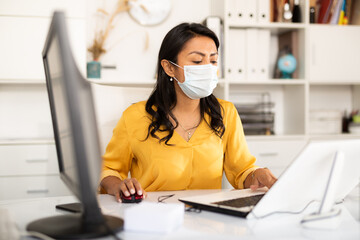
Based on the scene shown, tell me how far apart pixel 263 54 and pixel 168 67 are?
124cm

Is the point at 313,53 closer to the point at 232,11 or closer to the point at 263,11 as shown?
the point at 263,11

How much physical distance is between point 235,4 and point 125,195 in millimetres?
1980

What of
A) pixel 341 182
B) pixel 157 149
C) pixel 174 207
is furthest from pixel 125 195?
pixel 341 182

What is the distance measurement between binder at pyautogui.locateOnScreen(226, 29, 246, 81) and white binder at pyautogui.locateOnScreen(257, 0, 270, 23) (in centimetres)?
16

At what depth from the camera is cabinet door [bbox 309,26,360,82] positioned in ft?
9.40

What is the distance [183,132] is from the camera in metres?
1.68

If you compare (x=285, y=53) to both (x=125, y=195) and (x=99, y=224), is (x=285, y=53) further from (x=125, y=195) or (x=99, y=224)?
(x=99, y=224)

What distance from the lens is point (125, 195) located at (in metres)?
1.18

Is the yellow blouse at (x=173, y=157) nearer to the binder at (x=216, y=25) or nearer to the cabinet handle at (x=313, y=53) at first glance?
the binder at (x=216, y=25)

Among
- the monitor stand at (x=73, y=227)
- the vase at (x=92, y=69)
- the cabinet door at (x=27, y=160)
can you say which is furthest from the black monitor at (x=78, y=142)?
the vase at (x=92, y=69)

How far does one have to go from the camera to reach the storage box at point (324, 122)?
2.97 meters

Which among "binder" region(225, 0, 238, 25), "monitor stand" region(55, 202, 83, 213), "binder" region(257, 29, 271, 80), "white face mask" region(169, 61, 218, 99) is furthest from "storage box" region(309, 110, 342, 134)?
"monitor stand" region(55, 202, 83, 213)

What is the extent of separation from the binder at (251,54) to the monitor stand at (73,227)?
208 cm

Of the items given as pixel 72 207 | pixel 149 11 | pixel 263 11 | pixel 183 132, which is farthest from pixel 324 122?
pixel 72 207
